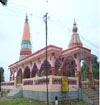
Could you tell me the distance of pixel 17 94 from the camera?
19.1 meters

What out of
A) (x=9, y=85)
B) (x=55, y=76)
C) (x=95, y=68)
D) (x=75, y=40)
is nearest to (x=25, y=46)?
(x=9, y=85)

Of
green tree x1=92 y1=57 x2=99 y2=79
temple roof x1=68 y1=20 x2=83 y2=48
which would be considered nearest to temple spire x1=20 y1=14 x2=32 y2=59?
temple roof x1=68 y1=20 x2=83 y2=48

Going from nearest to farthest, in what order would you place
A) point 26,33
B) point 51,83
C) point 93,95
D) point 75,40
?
point 51,83 → point 93,95 → point 75,40 → point 26,33

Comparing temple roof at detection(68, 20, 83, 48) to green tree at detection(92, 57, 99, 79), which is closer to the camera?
temple roof at detection(68, 20, 83, 48)

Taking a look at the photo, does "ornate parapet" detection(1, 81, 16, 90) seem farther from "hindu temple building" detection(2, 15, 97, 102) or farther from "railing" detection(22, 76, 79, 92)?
"railing" detection(22, 76, 79, 92)

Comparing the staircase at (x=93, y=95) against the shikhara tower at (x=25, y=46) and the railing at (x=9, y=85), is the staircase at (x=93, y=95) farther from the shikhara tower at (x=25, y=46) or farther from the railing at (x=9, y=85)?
the shikhara tower at (x=25, y=46)

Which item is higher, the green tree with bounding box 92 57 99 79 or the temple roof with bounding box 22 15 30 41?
the temple roof with bounding box 22 15 30 41

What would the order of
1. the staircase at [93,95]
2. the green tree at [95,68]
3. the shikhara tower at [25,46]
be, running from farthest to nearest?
the green tree at [95,68]
the shikhara tower at [25,46]
the staircase at [93,95]

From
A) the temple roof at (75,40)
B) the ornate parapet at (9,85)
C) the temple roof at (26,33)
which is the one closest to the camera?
the ornate parapet at (9,85)

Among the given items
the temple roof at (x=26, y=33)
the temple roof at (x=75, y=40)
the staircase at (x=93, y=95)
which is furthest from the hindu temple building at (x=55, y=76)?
the temple roof at (x=26, y=33)

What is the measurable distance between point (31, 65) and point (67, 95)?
946cm

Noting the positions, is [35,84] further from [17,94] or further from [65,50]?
[65,50]

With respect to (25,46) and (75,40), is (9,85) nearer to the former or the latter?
(25,46)

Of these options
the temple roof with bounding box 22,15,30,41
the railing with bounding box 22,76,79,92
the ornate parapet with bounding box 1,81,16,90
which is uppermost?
the temple roof with bounding box 22,15,30,41
